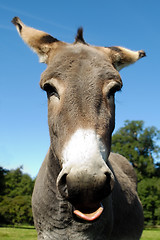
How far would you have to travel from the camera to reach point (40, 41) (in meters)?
3.83

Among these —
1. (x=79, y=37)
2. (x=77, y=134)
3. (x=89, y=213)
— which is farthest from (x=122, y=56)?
(x=89, y=213)

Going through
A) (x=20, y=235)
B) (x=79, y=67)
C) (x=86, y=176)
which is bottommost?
(x=20, y=235)

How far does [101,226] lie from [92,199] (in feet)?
4.82

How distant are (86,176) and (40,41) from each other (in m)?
2.64

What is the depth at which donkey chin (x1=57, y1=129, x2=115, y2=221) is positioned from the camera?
208 cm

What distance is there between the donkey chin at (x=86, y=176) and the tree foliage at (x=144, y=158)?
45.2 metres

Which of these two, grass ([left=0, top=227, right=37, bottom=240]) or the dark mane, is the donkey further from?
grass ([left=0, top=227, right=37, bottom=240])

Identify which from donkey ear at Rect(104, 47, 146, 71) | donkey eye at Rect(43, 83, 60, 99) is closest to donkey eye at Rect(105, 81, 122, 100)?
donkey eye at Rect(43, 83, 60, 99)

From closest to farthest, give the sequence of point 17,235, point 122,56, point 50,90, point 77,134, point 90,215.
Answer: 1. point 90,215
2. point 77,134
3. point 50,90
4. point 122,56
5. point 17,235

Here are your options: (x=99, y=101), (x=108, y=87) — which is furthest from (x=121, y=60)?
(x=99, y=101)

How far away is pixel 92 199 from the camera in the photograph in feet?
7.12

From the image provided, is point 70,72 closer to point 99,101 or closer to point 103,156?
A: point 99,101

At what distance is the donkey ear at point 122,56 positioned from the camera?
3.87 m

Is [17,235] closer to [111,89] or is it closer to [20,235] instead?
[20,235]
